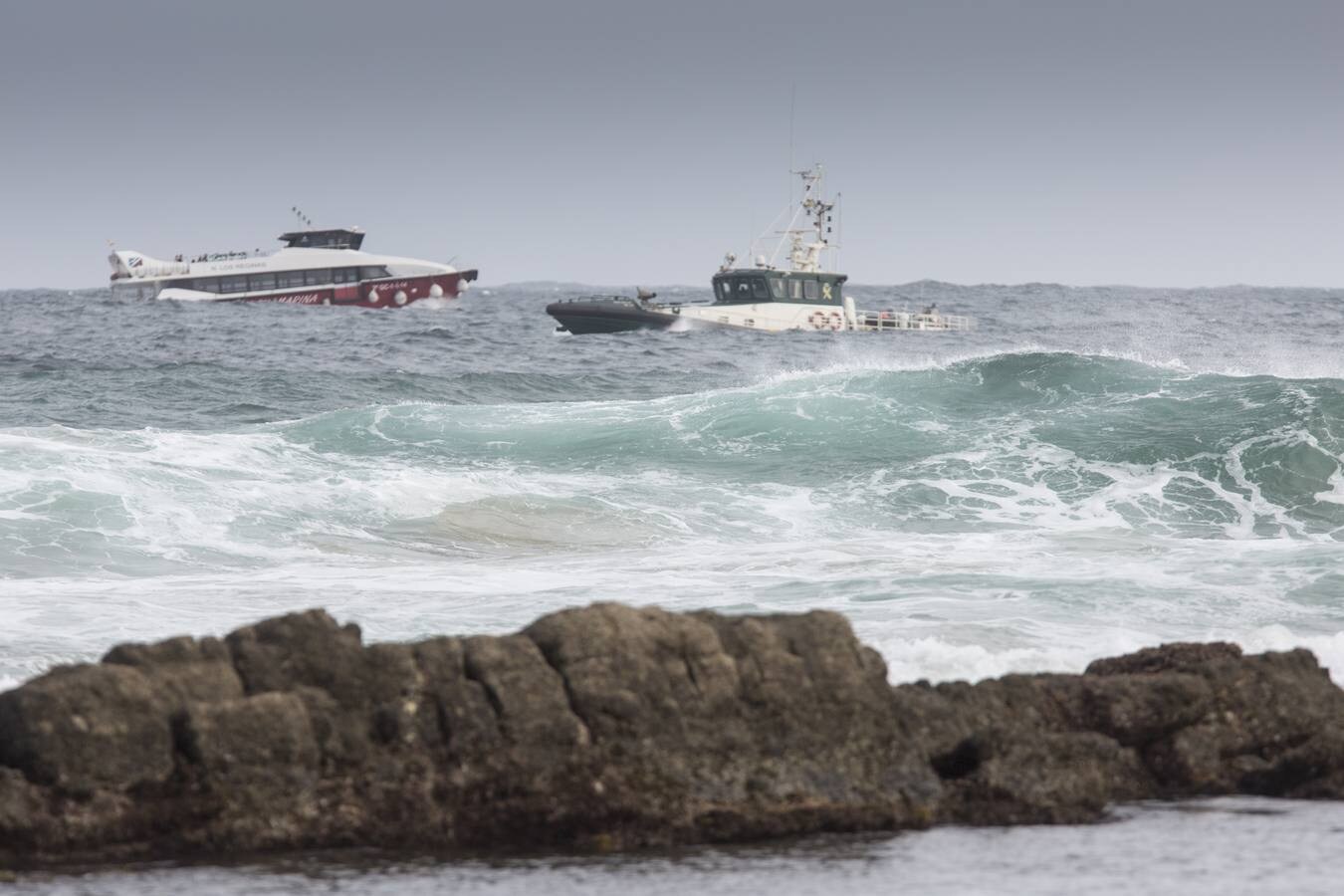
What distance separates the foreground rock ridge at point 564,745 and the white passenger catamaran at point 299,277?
90727 mm

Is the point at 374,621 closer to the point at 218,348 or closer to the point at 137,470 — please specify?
the point at 137,470

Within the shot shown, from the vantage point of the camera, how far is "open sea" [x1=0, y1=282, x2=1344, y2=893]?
6.00 meters

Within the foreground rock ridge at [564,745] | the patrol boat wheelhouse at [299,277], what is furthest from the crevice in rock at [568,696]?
the patrol boat wheelhouse at [299,277]

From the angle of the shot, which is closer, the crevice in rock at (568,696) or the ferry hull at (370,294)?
the crevice in rock at (568,696)

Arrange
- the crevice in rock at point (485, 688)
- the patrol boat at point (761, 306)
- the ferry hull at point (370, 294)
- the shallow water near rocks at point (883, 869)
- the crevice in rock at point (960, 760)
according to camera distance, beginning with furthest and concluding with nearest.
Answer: the ferry hull at point (370, 294), the patrol boat at point (761, 306), the crevice in rock at point (960, 760), the crevice in rock at point (485, 688), the shallow water near rocks at point (883, 869)

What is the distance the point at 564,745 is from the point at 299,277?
305 ft

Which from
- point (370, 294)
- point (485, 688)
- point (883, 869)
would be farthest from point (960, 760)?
point (370, 294)

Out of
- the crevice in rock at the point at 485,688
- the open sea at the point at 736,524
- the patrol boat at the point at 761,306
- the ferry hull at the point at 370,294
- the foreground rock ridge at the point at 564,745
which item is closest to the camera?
the foreground rock ridge at the point at 564,745

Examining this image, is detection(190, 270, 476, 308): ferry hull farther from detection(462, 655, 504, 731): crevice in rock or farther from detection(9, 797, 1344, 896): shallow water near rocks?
detection(9, 797, 1344, 896): shallow water near rocks

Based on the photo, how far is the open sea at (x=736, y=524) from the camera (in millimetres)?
5996

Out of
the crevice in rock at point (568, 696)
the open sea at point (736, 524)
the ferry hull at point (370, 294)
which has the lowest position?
the open sea at point (736, 524)

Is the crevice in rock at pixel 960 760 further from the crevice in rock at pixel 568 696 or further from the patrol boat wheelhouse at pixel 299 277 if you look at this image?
the patrol boat wheelhouse at pixel 299 277

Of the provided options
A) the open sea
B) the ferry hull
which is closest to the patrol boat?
the open sea

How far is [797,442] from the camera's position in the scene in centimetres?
2467
